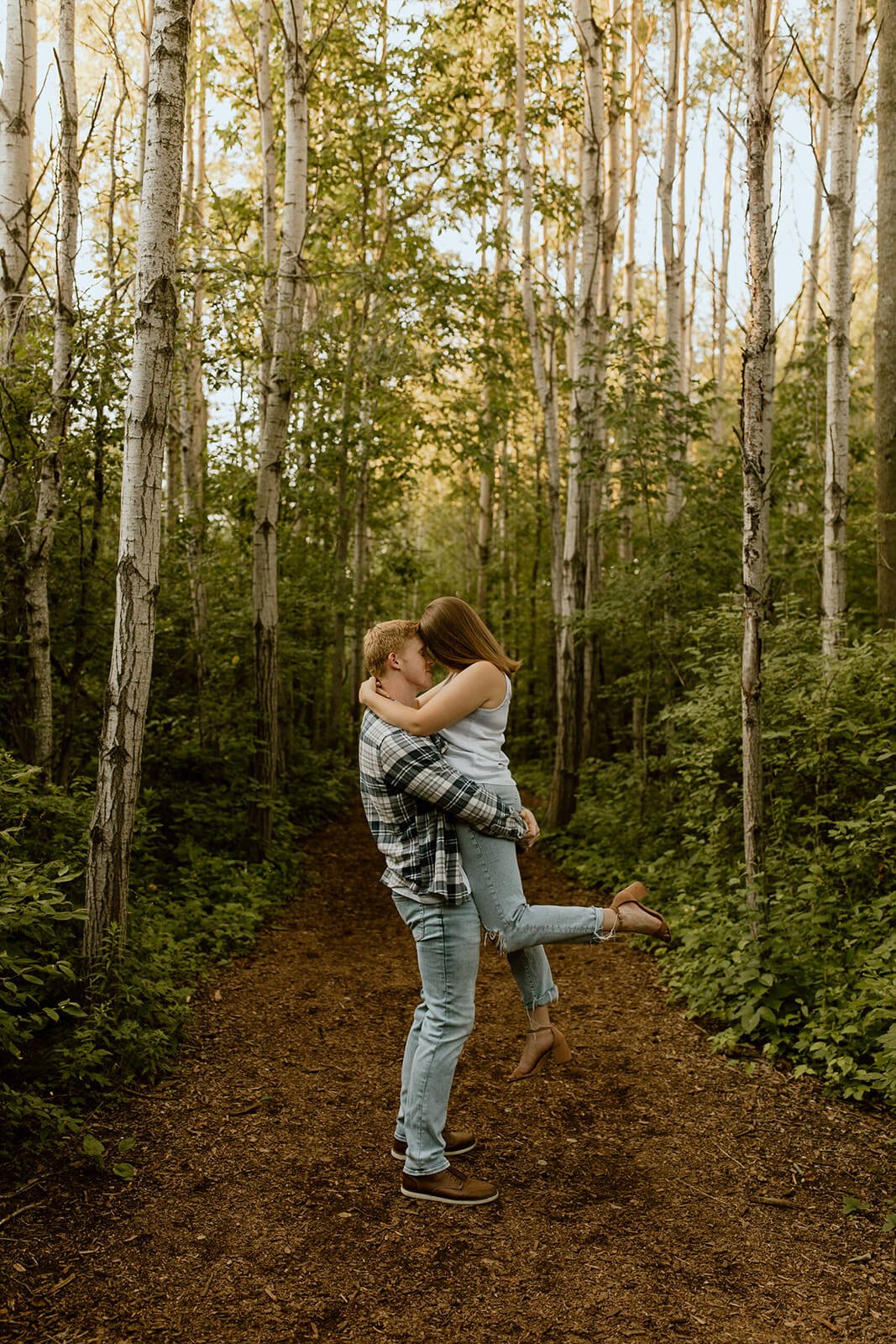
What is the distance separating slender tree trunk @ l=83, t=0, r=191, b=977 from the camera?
4.22m

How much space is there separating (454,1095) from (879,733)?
10.8ft

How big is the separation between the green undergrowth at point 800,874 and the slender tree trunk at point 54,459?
13.3ft

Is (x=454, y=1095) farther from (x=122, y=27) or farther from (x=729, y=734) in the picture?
(x=122, y=27)

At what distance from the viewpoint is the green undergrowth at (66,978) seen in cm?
348

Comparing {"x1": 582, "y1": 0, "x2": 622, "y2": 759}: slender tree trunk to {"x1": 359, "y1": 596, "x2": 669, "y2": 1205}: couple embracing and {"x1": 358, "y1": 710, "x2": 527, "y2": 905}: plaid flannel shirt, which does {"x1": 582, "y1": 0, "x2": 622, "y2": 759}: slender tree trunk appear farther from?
{"x1": 358, "y1": 710, "x2": 527, "y2": 905}: plaid flannel shirt

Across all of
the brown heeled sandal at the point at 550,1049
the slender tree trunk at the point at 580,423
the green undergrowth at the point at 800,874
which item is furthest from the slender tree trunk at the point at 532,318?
the brown heeled sandal at the point at 550,1049

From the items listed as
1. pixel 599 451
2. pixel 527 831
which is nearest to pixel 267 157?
pixel 599 451

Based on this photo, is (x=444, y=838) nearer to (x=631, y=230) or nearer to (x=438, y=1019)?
(x=438, y=1019)

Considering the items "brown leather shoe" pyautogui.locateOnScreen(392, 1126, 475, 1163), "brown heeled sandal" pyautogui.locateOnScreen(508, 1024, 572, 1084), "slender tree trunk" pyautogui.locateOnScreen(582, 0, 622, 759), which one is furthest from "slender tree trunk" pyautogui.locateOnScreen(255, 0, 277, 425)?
"brown leather shoe" pyautogui.locateOnScreen(392, 1126, 475, 1163)

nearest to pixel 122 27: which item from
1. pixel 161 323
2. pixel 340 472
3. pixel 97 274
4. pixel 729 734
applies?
pixel 340 472

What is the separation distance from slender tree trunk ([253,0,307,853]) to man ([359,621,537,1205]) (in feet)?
16.9

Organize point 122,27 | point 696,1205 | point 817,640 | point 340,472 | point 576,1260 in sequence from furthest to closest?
point 122,27
point 340,472
point 817,640
point 696,1205
point 576,1260

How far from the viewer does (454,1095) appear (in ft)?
14.2

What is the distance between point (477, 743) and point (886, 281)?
21.1 feet
